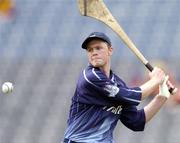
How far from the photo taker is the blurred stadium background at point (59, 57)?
11734 millimetres

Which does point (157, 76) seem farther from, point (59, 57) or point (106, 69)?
point (59, 57)

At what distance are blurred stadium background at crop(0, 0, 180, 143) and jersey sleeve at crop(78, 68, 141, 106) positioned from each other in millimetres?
6202

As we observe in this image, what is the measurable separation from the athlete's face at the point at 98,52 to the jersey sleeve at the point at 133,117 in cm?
48

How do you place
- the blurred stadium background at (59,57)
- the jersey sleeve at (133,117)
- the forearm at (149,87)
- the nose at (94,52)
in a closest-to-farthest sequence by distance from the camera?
the nose at (94,52) < the forearm at (149,87) < the jersey sleeve at (133,117) < the blurred stadium background at (59,57)

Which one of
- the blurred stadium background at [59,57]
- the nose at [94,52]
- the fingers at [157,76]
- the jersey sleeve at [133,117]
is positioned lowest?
the jersey sleeve at [133,117]

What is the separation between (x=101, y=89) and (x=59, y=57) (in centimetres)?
861

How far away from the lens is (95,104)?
4957 mm

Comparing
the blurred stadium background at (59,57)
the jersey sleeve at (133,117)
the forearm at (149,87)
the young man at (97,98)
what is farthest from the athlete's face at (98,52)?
the blurred stadium background at (59,57)

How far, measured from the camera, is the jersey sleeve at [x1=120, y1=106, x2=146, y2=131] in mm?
5242

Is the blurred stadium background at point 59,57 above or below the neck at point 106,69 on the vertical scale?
above

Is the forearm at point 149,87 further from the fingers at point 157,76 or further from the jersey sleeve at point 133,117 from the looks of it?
the jersey sleeve at point 133,117

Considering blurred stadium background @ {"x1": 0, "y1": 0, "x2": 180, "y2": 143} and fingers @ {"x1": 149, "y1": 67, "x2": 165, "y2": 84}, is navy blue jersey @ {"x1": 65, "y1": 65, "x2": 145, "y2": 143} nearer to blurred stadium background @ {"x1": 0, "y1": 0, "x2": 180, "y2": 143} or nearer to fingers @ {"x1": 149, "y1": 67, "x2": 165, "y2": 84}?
fingers @ {"x1": 149, "y1": 67, "x2": 165, "y2": 84}

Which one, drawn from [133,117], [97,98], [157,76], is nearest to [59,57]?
[133,117]

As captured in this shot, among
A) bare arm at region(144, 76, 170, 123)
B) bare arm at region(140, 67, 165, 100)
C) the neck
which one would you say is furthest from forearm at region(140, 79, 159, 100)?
the neck
